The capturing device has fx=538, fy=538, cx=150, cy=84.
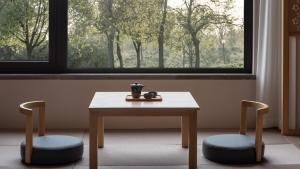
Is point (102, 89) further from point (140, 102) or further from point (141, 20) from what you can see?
point (140, 102)

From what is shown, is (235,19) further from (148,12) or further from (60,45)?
(60,45)

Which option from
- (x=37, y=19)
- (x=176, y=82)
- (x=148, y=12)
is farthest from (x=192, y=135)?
(x=37, y=19)

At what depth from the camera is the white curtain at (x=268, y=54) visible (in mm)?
5371

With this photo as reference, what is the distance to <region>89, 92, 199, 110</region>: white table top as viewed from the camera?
3939 millimetres

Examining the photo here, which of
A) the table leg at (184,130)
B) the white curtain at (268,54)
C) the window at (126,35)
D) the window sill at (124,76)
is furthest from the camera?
the window at (126,35)

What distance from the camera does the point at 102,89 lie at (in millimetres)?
5609

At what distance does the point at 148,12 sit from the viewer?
18.7ft

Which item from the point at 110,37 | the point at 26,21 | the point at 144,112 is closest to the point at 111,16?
the point at 110,37

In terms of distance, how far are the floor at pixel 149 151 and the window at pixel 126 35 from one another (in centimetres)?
76

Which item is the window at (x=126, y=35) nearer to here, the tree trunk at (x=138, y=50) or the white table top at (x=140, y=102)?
the tree trunk at (x=138, y=50)

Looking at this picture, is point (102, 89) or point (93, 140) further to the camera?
point (102, 89)

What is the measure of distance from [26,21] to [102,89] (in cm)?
108

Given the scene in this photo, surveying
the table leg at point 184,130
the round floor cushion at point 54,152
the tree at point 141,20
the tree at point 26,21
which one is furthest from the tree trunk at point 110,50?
the round floor cushion at point 54,152

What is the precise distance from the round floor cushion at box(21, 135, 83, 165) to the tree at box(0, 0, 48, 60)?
1.78 m
